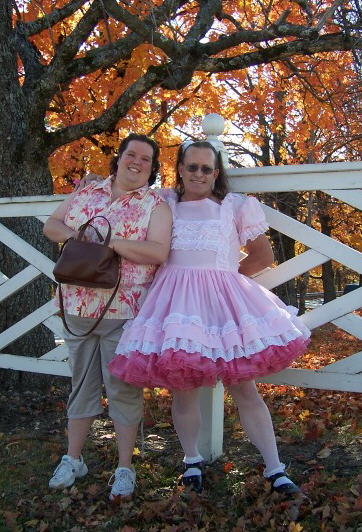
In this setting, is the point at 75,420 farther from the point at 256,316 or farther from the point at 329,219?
the point at 329,219

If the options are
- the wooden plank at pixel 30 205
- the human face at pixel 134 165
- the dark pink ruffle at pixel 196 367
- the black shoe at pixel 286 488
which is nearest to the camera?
the dark pink ruffle at pixel 196 367

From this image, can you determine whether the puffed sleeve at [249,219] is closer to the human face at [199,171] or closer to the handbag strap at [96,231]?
the human face at [199,171]

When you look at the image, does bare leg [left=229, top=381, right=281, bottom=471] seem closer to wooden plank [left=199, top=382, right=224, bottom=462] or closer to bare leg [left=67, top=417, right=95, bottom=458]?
wooden plank [left=199, top=382, right=224, bottom=462]

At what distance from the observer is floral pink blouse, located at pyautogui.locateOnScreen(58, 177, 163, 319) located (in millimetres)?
3195

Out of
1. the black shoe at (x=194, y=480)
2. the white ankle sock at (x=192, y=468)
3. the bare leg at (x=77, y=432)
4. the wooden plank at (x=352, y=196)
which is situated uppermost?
the wooden plank at (x=352, y=196)

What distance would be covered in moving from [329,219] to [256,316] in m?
15.2

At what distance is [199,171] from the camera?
325 centimetres

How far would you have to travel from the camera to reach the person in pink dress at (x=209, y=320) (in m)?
2.80

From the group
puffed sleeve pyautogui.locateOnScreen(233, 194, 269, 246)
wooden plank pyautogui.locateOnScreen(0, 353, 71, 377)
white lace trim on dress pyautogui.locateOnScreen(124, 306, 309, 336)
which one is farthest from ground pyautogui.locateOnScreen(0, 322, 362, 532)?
puffed sleeve pyautogui.locateOnScreen(233, 194, 269, 246)

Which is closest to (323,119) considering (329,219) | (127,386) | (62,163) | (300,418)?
(62,163)

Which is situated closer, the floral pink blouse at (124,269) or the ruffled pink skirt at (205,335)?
the ruffled pink skirt at (205,335)

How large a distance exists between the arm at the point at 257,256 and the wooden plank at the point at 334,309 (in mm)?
376

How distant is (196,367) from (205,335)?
16 cm

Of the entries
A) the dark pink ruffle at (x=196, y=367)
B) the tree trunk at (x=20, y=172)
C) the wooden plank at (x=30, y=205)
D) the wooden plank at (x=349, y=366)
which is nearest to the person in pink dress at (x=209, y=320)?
the dark pink ruffle at (x=196, y=367)
